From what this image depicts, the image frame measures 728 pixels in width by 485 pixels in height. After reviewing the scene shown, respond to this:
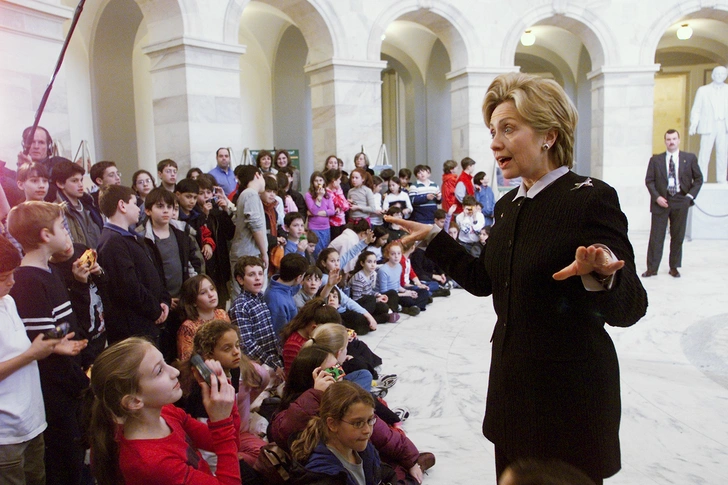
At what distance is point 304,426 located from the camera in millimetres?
2881

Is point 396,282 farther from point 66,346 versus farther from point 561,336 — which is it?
point 561,336

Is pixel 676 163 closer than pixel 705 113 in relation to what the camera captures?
Yes

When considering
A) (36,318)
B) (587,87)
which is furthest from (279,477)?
(587,87)

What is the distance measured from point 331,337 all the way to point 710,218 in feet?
34.7

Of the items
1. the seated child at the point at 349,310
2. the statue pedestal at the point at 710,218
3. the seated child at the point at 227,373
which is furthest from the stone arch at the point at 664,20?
the seated child at the point at 227,373

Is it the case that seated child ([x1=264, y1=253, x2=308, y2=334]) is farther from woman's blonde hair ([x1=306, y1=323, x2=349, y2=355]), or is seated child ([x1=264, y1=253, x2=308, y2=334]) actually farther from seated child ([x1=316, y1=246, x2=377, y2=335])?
woman's blonde hair ([x1=306, y1=323, x2=349, y2=355])

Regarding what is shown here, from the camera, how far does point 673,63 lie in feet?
65.5

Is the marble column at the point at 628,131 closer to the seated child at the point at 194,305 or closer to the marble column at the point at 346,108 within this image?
the marble column at the point at 346,108

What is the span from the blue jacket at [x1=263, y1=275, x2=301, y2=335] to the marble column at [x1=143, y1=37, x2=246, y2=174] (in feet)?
15.5

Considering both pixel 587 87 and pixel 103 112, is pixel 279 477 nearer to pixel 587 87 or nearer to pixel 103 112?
pixel 103 112

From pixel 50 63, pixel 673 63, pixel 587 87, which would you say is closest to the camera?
pixel 50 63

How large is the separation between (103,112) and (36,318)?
1014 centimetres

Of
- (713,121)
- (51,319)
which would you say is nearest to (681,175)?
(713,121)

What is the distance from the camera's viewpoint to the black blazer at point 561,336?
1.63 meters
